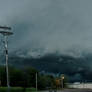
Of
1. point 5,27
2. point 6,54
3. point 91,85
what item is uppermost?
point 5,27

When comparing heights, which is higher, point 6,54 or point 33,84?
point 6,54

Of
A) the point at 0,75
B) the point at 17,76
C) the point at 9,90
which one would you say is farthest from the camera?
the point at 17,76

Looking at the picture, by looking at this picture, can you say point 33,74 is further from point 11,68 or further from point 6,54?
point 6,54

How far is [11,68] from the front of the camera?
375ft

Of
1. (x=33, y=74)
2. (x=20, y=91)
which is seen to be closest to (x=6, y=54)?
(x=20, y=91)

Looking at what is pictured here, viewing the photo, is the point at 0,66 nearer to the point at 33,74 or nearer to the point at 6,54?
the point at 33,74

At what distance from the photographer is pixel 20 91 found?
4722 cm

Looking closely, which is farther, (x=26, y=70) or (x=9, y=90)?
(x=26, y=70)

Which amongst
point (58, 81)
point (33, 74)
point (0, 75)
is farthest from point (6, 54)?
point (58, 81)

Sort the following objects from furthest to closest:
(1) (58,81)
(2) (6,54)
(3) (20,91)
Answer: (1) (58,81) → (2) (6,54) → (3) (20,91)

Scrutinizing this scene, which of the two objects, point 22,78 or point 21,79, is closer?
point 21,79

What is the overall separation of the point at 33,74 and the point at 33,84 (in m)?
10.5

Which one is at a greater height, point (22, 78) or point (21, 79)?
point (22, 78)

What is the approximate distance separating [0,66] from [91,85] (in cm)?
6384
